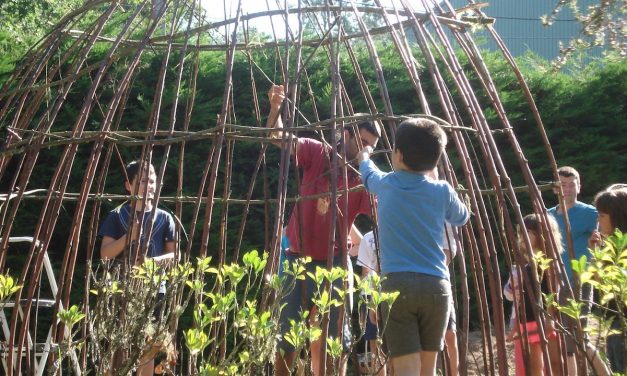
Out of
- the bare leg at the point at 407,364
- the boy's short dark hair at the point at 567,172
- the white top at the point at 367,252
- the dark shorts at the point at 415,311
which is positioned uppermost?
the boy's short dark hair at the point at 567,172

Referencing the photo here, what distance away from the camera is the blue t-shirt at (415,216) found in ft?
8.80

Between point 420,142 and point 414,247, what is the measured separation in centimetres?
34

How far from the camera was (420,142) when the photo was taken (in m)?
2.61

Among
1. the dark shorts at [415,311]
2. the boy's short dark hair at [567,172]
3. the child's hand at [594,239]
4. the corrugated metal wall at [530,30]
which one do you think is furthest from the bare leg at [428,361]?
the corrugated metal wall at [530,30]

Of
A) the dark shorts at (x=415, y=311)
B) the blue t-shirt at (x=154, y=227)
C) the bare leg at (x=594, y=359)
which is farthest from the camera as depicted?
the blue t-shirt at (x=154, y=227)

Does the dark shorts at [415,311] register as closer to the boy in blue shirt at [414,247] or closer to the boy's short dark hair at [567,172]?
the boy in blue shirt at [414,247]

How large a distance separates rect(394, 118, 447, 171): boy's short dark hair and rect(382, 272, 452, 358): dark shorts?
1.16 ft

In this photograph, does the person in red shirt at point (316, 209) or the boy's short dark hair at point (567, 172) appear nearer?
the person in red shirt at point (316, 209)

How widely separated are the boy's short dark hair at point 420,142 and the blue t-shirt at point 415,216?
0.20 feet

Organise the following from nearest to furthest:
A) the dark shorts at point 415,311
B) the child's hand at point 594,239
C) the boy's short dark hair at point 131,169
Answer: the dark shorts at point 415,311 < the boy's short dark hair at point 131,169 < the child's hand at point 594,239

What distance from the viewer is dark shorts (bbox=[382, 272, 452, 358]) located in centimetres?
267

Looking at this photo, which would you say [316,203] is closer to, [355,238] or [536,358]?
[355,238]

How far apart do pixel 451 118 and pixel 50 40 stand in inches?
61.6

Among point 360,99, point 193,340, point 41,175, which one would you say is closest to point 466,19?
point 193,340
